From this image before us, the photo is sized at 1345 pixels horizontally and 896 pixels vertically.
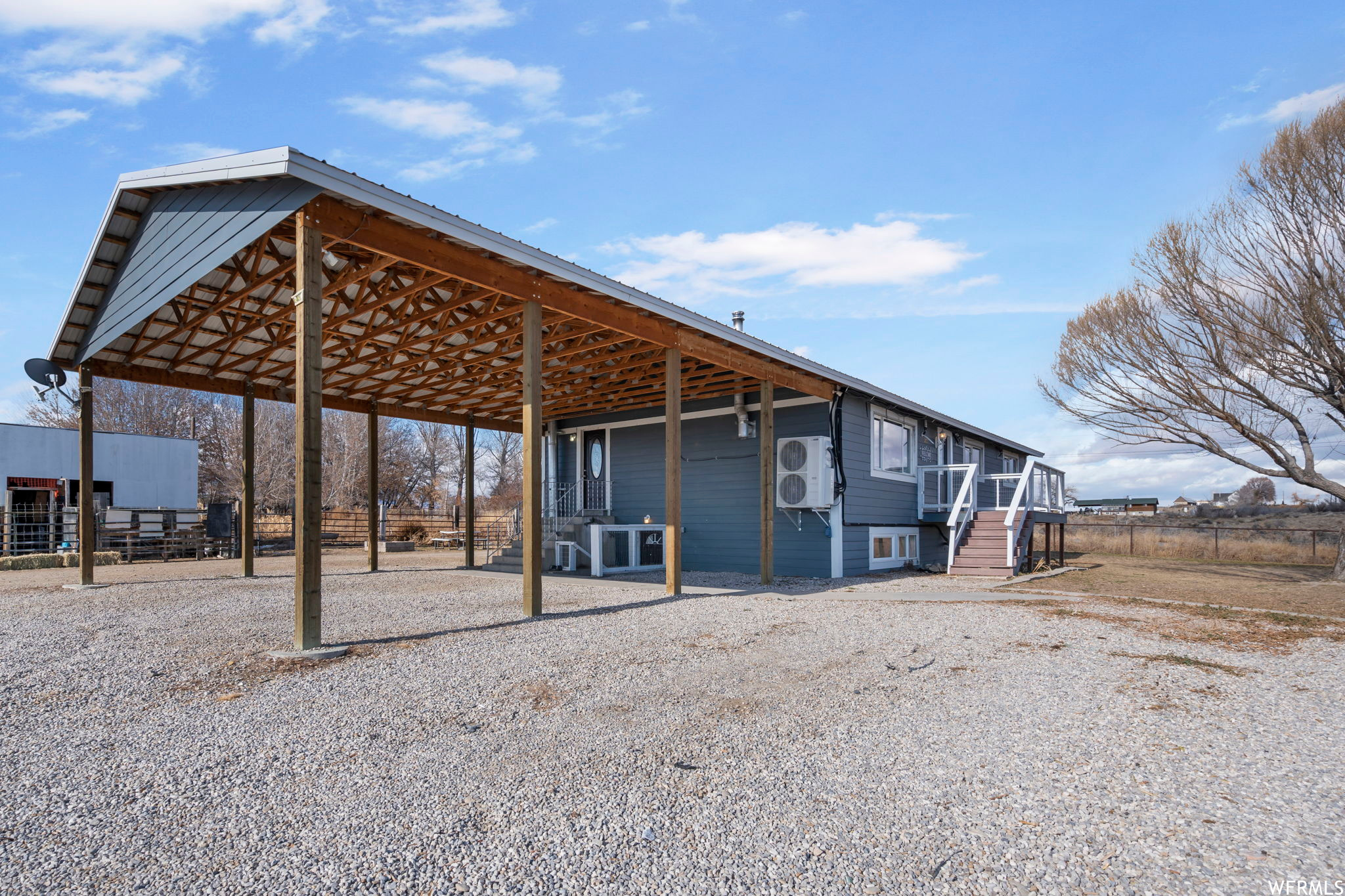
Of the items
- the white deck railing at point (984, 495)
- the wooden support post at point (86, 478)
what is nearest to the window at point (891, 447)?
the white deck railing at point (984, 495)

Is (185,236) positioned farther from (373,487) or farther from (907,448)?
(907,448)

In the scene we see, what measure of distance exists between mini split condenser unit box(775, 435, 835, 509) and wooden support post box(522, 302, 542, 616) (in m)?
6.14

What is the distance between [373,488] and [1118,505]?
4277cm

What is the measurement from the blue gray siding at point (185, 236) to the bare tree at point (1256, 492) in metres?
58.5

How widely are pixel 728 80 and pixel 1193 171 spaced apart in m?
8.83

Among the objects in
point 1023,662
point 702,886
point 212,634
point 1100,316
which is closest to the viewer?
point 702,886

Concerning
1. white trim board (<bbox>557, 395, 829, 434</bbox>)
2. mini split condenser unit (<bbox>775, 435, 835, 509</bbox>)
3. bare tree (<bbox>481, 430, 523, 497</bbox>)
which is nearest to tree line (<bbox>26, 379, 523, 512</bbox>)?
bare tree (<bbox>481, 430, 523, 497</bbox>)

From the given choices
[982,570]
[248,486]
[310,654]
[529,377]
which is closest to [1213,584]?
[982,570]

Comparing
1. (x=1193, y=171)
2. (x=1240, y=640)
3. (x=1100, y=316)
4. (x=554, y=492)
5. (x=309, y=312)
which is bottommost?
(x=1240, y=640)

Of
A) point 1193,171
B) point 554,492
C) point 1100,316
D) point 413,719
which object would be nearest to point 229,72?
point 413,719

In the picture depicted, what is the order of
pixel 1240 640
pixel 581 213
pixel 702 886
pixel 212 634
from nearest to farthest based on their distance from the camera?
pixel 702 886, pixel 212 634, pixel 1240 640, pixel 581 213

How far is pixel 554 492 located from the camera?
15953 millimetres

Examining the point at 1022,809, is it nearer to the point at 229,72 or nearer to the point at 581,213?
the point at 581,213

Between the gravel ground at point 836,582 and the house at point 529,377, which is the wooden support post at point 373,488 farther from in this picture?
the gravel ground at point 836,582
